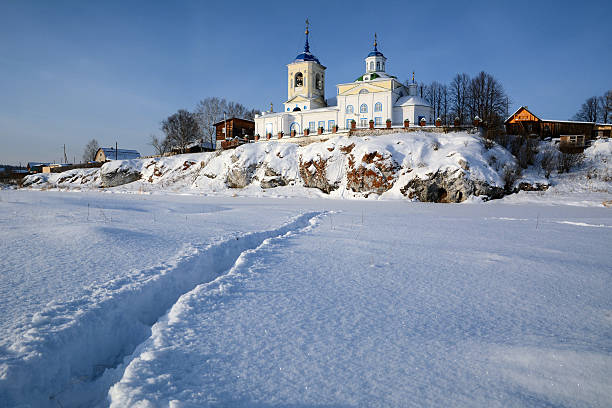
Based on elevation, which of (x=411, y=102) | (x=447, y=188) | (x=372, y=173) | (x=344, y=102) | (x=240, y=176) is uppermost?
(x=344, y=102)

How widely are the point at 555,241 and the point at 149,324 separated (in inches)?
265

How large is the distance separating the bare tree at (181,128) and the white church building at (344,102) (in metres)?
18.5

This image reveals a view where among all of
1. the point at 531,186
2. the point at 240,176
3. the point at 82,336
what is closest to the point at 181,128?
the point at 240,176

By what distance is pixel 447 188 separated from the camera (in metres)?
17.8

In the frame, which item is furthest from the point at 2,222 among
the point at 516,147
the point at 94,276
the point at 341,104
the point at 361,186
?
the point at 341,104

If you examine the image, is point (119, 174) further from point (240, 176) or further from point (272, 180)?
point (272, 180)

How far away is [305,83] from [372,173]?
2960cm

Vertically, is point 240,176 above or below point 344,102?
below

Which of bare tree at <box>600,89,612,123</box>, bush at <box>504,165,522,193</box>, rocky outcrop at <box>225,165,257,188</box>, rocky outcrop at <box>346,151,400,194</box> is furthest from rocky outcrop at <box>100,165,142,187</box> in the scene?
bare tree at <box>600,89,612,123</box>

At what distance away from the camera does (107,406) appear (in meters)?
1.77

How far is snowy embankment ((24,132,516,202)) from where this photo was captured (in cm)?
1795

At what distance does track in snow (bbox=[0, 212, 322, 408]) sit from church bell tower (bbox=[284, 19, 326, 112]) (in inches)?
1721

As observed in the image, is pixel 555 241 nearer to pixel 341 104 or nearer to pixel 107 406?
pixel 107 406

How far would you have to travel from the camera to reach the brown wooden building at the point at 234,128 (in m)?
48.0
